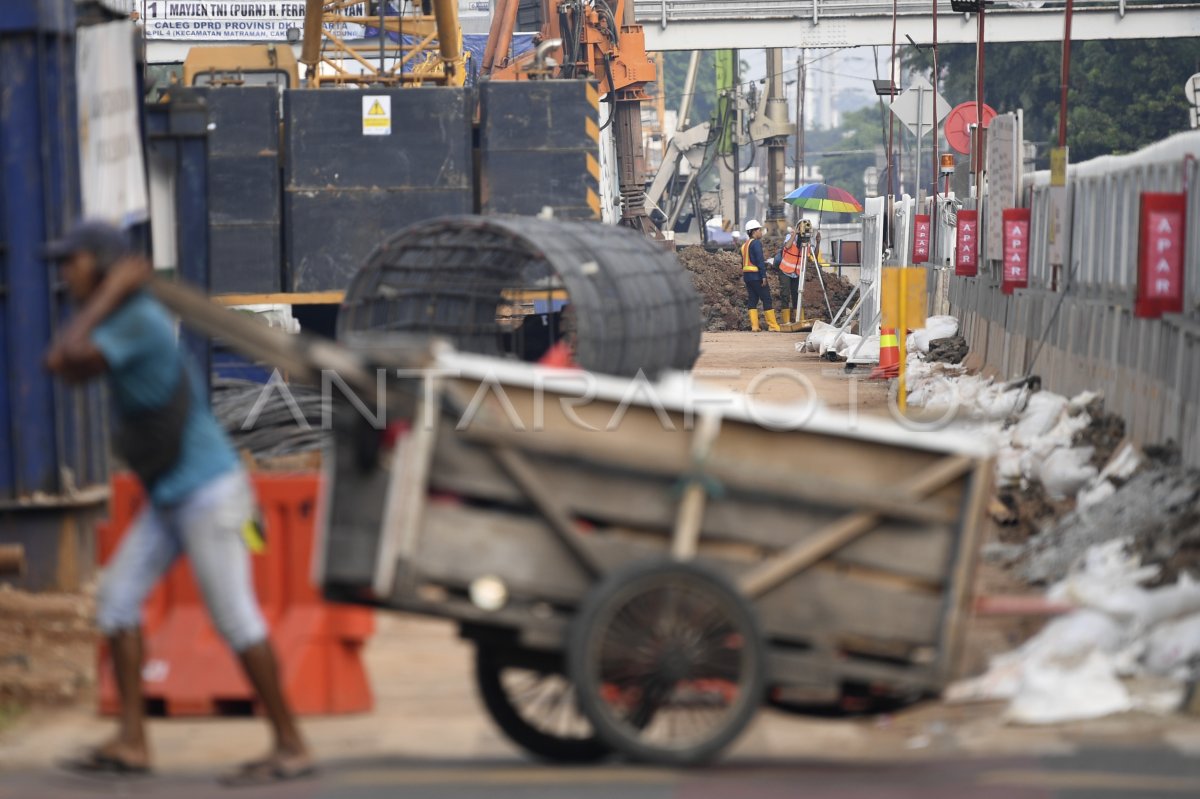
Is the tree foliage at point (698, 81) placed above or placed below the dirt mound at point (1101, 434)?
above

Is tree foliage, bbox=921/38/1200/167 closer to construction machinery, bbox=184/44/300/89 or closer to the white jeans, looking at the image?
construction machinery, bbox=184/44/300/89

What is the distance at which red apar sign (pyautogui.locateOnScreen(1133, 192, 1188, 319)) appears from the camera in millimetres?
11195

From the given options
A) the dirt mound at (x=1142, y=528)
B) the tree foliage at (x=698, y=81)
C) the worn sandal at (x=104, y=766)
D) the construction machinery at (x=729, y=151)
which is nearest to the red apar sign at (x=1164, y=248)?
the dirt mound at (x=1142, y=528)

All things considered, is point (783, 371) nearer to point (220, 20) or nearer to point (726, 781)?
point (726, 781)

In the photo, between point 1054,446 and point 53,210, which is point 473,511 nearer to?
point 53,210

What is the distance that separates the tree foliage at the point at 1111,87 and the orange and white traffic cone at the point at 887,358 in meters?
41.0

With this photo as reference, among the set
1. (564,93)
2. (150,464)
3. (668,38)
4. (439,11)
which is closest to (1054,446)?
(564,93)

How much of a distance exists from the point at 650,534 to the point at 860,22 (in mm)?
49570

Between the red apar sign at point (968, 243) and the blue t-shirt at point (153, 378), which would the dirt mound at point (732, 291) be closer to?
the red apar sign at point (968, 243)

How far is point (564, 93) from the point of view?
18.5 m

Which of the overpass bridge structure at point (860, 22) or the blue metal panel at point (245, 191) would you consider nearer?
the blue metal panel at point (245, 191)

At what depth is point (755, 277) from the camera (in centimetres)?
3994

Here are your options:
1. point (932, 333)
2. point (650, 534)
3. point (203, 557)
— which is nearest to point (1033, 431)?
point (650, 534)

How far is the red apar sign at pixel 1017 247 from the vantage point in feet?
61.6
